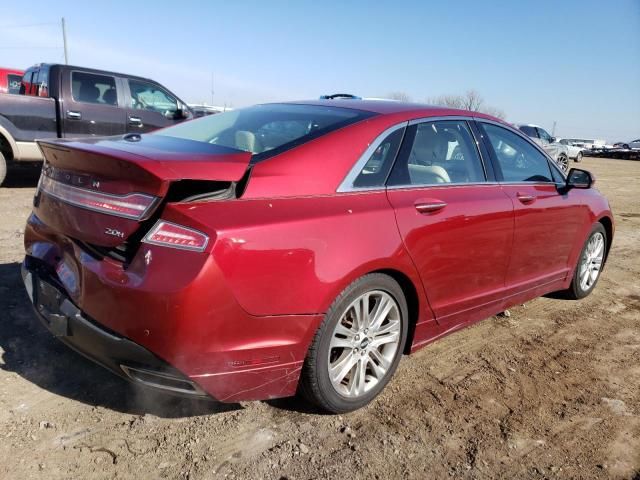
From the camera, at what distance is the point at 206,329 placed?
6.86ft

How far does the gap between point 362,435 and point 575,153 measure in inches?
1324

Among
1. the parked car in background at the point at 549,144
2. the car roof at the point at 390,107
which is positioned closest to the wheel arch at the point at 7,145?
the car roof at the point at 390,107

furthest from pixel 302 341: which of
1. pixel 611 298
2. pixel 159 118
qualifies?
pixel 159 118

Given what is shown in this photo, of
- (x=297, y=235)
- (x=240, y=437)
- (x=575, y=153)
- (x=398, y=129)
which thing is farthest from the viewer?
(x=575, y=153)

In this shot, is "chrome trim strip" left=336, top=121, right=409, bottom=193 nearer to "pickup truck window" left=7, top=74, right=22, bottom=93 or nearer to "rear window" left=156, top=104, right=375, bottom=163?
"rear window" left=156, top=104, right=375, bottom=163

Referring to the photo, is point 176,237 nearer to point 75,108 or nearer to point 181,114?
point 75,108

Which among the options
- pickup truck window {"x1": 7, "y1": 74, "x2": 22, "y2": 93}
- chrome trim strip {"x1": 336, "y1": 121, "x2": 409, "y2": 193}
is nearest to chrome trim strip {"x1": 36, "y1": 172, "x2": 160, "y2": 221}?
chrome trim strip {"x1": 336, "y1": 121, "x2": 409, "y2": 193}

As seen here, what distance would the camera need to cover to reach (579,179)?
13.8ft

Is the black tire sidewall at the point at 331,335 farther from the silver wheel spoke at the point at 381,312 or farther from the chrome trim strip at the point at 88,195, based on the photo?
the chrome trim strip at the point at 88,195

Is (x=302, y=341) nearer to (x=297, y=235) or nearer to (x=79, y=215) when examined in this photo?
(x=297, y=235)

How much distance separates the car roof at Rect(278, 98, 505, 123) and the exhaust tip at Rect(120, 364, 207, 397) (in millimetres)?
1797

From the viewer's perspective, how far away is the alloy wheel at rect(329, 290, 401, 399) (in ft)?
8.57

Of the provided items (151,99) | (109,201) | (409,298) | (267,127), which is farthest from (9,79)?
(409,298)

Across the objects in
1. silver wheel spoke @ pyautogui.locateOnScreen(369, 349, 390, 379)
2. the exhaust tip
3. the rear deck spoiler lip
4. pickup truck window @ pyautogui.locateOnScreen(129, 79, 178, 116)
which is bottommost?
silver wheel spoke @ pyautogui.locateOnScreen(369, 349, 390, 379)
